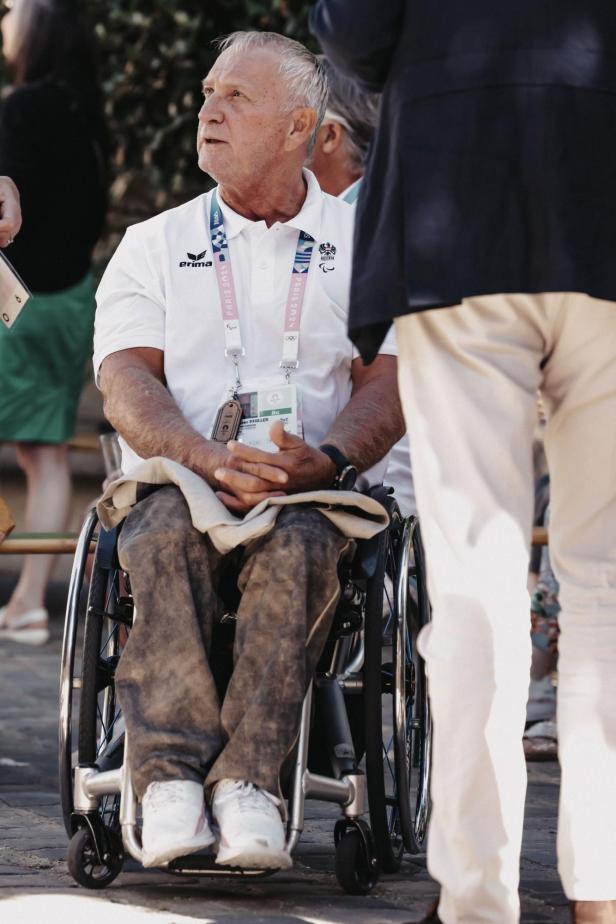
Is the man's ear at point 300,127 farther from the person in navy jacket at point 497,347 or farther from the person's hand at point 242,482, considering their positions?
the person in navy jacket at point 497,347

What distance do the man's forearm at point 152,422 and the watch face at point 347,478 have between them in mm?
257

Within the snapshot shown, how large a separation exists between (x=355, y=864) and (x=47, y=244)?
4053 millimetres

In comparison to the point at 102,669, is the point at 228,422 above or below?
above

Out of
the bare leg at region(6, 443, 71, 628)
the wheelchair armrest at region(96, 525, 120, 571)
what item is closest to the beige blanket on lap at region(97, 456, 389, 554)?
the wheelchair armrest at region(96, 525, 120, 571)

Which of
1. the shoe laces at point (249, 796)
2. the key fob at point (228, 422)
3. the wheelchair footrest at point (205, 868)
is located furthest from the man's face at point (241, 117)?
the wheelchair footrest at point (205, 868)

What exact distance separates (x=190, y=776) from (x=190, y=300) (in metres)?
1.09

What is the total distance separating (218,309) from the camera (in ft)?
12.3

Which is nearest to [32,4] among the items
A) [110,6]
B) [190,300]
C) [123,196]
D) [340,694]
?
[110,6]

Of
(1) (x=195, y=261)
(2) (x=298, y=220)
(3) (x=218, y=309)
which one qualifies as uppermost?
(2) (x=298, y=220)

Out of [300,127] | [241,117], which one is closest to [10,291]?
[241,117]

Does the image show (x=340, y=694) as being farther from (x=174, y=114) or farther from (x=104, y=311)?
(x=174, y=114)

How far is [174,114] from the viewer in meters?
8.76

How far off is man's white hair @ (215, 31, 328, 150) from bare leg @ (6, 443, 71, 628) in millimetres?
3282

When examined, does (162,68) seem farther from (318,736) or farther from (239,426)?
(318,736)
